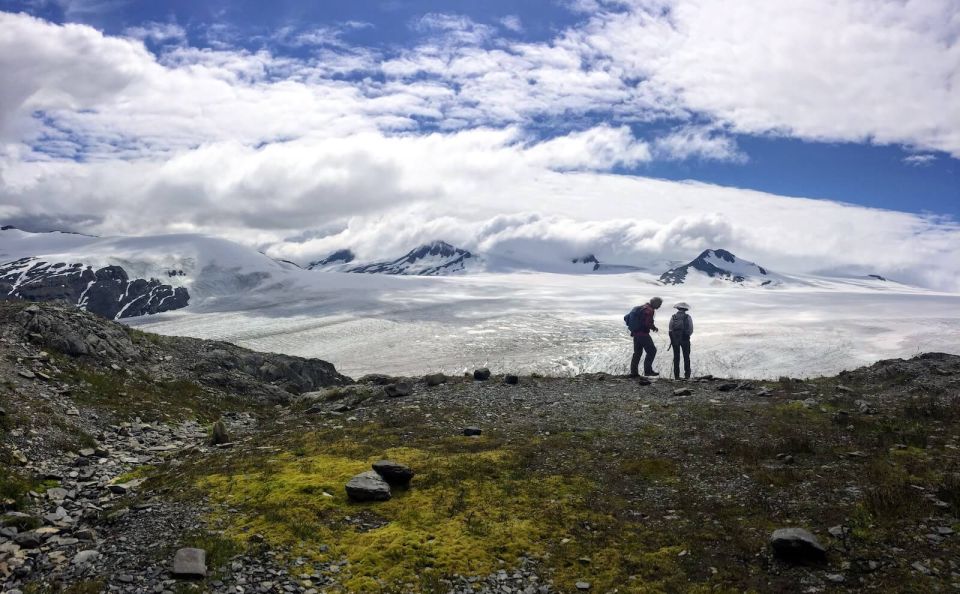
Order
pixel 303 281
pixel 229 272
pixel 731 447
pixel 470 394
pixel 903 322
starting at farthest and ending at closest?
pixel 229 272 < pixel 303 281 < pixel 903 322 < pixel 470 394 < pixel 731 447

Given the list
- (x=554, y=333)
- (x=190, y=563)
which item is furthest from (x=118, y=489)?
(x=554, y=333)

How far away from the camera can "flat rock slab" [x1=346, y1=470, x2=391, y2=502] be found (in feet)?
30.8

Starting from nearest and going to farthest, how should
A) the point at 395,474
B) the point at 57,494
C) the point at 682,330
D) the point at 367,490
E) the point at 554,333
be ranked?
1. the point at 367,490
2. the point at 395,474
3. the point at 57,494
4. the point at 682,330
5. the point at 554,333

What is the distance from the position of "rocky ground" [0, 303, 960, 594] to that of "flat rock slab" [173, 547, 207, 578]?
11 cm

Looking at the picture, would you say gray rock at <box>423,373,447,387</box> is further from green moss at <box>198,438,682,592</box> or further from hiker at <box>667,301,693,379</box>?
green moss at <box>198,438,682,592</box>

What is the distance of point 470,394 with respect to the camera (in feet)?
61.4

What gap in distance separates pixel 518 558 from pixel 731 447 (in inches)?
236

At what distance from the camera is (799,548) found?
704 centimetres

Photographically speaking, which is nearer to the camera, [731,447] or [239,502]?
[239,502]

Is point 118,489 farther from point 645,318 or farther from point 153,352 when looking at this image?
point 645,318

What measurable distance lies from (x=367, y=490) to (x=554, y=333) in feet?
246

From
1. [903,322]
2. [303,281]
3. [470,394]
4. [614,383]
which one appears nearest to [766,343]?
[903,322]

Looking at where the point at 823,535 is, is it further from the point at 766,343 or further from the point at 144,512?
the point at 766,343

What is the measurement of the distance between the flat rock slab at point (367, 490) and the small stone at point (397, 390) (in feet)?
31.4
